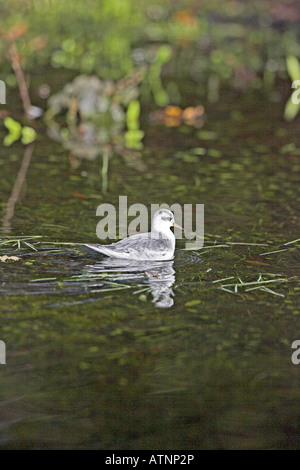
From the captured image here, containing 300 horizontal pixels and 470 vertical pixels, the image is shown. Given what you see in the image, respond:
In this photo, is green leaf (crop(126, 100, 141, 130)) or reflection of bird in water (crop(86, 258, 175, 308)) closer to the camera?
reflection of bird in water (crop(86, 258, 175, 308))

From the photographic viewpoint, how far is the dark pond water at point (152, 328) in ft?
15.8

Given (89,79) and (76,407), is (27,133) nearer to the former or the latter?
(89,79)

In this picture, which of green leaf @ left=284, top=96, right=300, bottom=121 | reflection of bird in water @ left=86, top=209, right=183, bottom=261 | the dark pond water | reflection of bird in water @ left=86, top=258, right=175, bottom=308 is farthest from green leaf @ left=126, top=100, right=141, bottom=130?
reflection of bird in water @ left=86, top=258, right=175, bottom=308

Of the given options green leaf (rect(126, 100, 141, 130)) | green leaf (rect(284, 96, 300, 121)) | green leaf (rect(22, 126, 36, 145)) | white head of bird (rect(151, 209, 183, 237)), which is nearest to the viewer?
white head of bird (rect(151, 209, 183, 237))

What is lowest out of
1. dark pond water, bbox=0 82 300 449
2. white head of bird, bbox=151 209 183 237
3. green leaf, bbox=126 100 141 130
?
dark pond water, bbox=0 82 300 449

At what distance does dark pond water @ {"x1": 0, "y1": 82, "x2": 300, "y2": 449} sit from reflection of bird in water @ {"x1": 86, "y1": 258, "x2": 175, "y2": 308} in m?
0.02

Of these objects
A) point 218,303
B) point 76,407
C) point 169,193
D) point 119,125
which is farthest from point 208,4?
point 76,407

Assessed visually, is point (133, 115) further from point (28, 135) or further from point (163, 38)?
point (163, 38)

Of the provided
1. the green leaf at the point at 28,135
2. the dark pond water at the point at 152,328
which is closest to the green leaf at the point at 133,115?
the green leaf at the point at 28,135

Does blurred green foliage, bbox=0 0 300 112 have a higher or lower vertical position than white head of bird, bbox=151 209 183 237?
higher

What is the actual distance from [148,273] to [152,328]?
3.31ft

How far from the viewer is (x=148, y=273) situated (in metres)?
6.90

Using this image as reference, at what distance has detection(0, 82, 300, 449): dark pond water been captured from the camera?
4805 mm

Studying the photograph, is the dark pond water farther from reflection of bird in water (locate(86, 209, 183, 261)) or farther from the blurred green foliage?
the blurred green foliage
